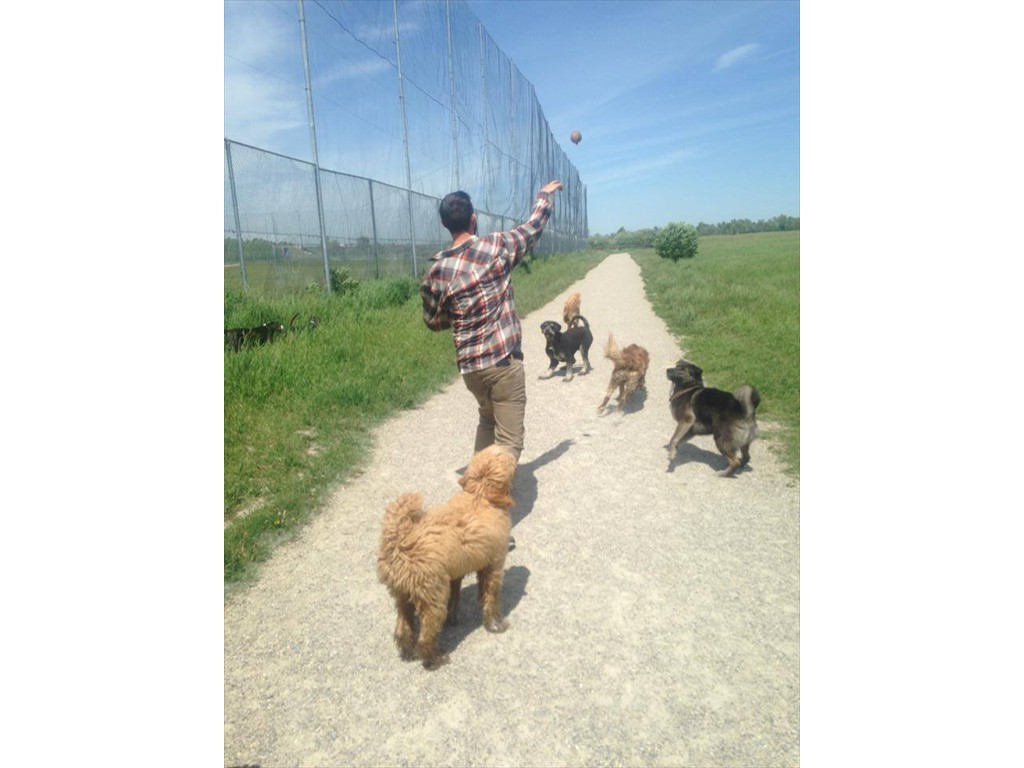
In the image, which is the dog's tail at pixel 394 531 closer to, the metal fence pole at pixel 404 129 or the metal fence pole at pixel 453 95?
the metal fence pole at pixel 404 129

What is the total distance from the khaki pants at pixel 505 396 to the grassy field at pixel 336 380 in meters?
1.52

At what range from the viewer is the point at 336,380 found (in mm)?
5891

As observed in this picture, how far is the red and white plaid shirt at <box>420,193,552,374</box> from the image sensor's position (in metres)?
2.89

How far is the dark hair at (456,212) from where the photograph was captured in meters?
2.88

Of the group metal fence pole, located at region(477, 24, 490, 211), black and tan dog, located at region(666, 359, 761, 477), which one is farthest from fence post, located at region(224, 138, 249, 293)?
metal fence pole, located at region(477, 24, 490, 211)

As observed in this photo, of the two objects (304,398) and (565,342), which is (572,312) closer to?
(565,342)

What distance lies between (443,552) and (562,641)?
2.58 feet

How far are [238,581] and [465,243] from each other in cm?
233

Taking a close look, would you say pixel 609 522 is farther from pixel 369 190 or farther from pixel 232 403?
pixel 369 190

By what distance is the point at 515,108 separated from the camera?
2338cm

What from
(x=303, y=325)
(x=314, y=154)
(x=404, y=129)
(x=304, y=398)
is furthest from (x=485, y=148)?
(x=304, y=398)

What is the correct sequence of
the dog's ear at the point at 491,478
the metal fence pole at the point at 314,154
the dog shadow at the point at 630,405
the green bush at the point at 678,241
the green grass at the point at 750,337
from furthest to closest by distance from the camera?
the green bush at the point at 678,241 < the metal fence pole at the point at 314,154 < the dog shadow at the point at 630,405 < the green grass at the point at 750,337 < the dog's ear at the point at 491,478

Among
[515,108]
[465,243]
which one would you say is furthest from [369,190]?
[515,108]

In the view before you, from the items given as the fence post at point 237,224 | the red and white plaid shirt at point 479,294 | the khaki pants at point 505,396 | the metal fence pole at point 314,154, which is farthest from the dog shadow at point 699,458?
the metal fence pole at point 314,154
